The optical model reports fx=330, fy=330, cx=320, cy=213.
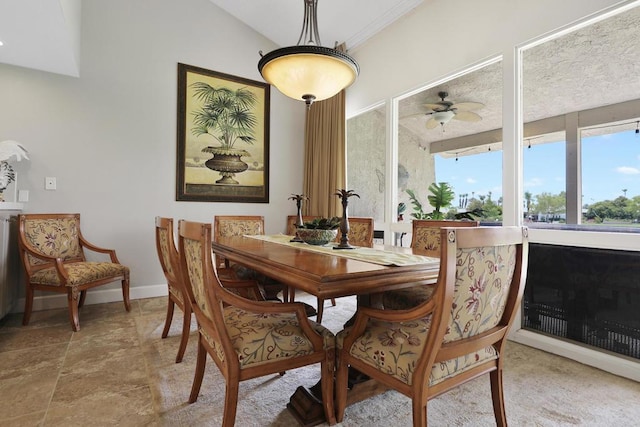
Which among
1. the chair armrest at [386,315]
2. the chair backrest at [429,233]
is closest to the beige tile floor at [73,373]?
the chair armrest at [386,315]

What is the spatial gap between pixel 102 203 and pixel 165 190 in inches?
24.2

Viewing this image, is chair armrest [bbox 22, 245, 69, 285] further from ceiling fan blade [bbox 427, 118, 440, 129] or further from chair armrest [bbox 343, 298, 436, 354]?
ceiling fan blade [bbox 427, 118, 440, 129]

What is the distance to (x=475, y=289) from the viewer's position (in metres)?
1.09

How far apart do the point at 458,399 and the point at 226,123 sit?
11.9 feet

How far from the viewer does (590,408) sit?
1605 mm

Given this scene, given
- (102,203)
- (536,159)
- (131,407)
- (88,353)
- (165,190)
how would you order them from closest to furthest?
(131,407), (88,353), (536,159), (102,203), (165,190)

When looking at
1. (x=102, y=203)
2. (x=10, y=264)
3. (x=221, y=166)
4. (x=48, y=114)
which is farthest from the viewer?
(x=221, y=166)

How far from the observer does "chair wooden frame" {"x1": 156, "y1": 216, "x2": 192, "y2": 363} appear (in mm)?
1930

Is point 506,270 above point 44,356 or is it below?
above

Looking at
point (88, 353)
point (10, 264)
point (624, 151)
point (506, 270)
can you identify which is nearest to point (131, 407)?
point (88, 353)

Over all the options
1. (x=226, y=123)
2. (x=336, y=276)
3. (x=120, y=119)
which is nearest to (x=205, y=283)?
(x=336, y=276)

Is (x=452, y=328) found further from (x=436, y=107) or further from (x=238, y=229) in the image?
(x=238, y=229)

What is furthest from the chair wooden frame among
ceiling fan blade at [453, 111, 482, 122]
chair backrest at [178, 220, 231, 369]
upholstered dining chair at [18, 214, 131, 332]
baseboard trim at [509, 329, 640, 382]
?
ceiling fan blade at [453, 111, 482, 122]

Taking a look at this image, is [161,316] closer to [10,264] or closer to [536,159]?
[10,264]
